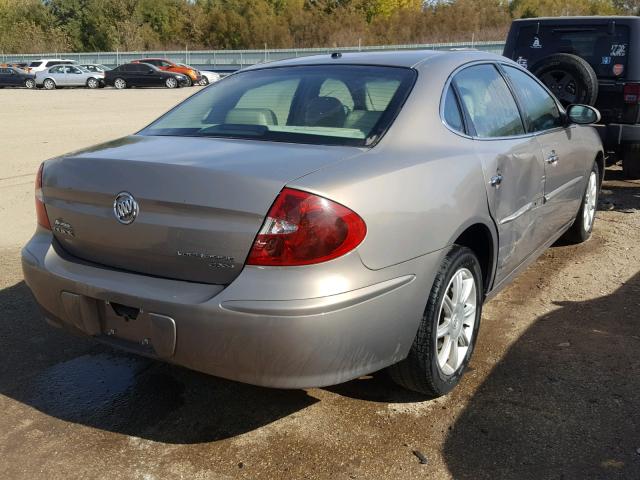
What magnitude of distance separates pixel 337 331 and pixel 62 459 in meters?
1.27

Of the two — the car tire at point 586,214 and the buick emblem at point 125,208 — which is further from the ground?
the buick emblem at point 125,208

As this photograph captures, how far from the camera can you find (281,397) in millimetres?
3139

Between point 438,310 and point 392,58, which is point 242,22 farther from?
point 438,310

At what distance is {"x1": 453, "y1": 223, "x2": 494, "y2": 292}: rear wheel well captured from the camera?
312cm

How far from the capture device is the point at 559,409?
2.98 meters

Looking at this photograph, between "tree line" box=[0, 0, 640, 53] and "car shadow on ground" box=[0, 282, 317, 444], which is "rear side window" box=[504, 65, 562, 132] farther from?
"tree line" box=[0, 0, 640, 53]

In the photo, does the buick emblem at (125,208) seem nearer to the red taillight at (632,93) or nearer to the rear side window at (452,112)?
the rear side window at (452,112)

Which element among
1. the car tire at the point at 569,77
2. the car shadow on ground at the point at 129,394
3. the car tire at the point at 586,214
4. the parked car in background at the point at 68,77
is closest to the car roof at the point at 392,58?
the car shadow on ground at the point at 129,394

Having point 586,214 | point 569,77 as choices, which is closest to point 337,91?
point 586,214

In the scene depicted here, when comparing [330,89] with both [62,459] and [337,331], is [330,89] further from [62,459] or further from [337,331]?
[62,459]

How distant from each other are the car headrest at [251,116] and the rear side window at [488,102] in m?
0.96

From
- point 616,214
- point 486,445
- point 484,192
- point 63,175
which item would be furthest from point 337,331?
point 616,214

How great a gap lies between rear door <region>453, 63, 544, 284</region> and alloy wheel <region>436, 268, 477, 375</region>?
34cm

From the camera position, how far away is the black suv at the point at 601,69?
662cm
